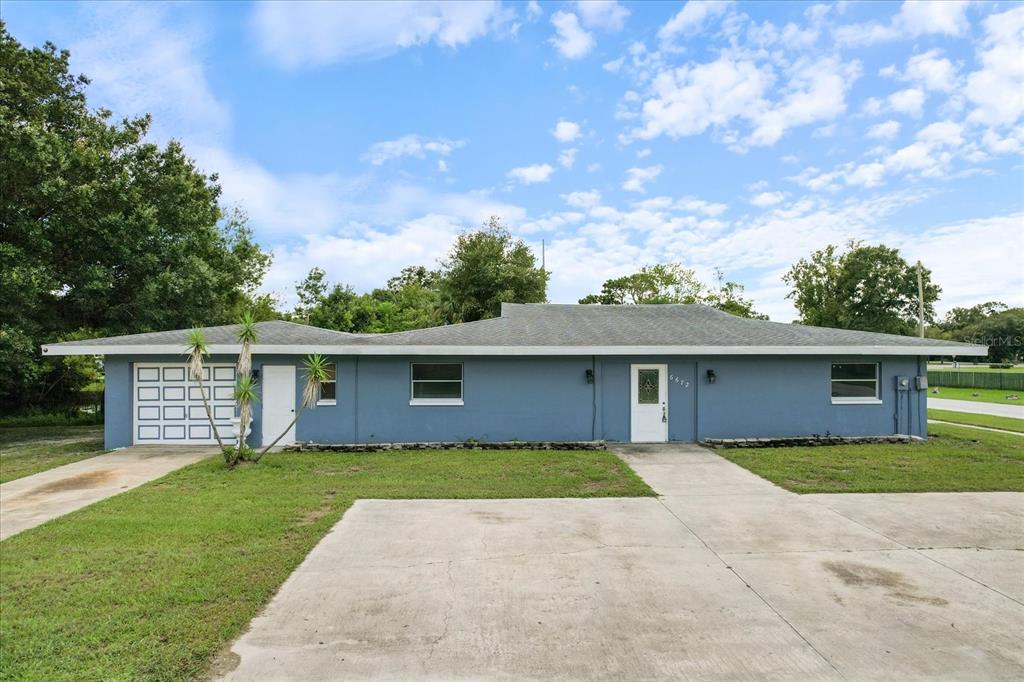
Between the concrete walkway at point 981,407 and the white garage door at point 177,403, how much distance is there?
83.8 ft

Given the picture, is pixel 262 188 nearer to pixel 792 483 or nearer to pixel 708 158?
pixel 708 158

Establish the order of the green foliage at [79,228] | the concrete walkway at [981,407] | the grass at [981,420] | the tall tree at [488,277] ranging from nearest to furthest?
the green foliage at [79,228], the grass at [981,420], the concrete walkway at [981,407], the tall tree at [488,277]

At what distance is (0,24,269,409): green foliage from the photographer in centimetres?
1431

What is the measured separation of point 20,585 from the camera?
15.2 feet

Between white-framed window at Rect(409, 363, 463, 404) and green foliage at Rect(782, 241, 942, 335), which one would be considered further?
green foliage at Rect(782, 241, 942, 335)

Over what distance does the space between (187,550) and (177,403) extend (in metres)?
8.64

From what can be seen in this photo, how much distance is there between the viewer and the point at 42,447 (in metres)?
12.8

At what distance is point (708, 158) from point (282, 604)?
61.9 ft

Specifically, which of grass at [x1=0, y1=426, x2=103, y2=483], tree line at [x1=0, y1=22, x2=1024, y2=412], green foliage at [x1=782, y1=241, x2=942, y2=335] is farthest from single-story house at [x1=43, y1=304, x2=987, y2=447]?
green foliage at [x1=782, y1=241, x2=942, y2=335]

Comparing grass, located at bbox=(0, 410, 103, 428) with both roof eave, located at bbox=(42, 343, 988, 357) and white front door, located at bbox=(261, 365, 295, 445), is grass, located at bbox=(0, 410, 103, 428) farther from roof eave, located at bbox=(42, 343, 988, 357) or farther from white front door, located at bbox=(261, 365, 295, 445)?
white front door, located at bbox=(261, 365, 295, 445)

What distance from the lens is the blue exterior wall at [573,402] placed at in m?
12.3

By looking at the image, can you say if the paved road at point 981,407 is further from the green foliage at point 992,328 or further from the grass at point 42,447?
the green foliage at point 992,328

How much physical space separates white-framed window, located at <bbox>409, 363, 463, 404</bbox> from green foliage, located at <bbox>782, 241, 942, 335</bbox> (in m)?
37.9

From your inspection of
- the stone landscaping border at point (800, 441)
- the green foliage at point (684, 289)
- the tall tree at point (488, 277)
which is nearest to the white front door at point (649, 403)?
the stone landscaping border at point (800, 441)
